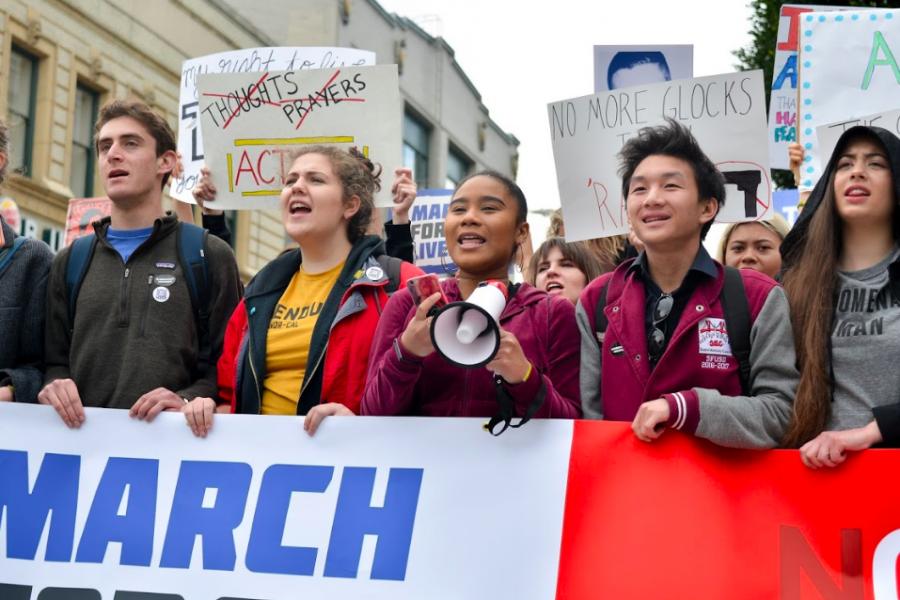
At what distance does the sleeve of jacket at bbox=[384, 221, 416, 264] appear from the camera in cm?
442

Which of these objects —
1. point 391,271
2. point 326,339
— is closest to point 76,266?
point 326,339

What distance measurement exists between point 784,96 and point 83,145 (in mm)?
15507

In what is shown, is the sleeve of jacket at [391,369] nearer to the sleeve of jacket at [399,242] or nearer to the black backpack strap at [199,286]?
the black backpack strap at [199,286]

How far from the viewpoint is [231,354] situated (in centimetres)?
376

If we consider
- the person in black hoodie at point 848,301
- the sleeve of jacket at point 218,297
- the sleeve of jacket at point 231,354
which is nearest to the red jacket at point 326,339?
the sleeve of jacket at point 231,354

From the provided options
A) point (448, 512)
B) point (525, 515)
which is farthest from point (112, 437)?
point (525, 515)

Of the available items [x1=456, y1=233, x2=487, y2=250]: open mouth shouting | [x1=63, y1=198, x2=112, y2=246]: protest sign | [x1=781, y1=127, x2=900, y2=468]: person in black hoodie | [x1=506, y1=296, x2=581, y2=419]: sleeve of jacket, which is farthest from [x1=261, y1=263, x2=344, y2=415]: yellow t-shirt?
[x1=63, y1=198, x2=112, y2=246]: protest sign

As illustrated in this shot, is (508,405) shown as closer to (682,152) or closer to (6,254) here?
(682,152)

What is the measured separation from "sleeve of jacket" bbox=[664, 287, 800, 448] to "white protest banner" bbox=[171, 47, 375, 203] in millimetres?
2742

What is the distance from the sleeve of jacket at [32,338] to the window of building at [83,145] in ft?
51.2

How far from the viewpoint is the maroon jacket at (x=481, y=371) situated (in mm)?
3277

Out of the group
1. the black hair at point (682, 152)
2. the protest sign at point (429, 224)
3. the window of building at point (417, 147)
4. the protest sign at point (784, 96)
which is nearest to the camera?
the black hair at point (682, 152)

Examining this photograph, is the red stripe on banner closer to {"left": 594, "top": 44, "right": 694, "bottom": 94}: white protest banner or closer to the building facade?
{"left": 594, "top": 44, "right": 694, "bottom": 94}: white protest banner

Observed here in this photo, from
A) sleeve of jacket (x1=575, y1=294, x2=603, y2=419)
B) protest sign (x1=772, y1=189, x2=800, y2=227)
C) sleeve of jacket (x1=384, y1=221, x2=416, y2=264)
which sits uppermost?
protest sign (x1=772, y1=189, x2=800, y2=227)
